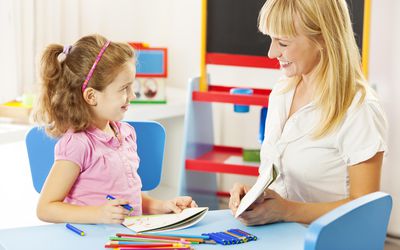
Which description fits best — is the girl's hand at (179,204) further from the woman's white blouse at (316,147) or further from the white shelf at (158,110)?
the white shelf at (158,110)

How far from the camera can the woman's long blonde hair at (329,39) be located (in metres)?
1.83

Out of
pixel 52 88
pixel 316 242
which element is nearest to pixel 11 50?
pixel 52 88

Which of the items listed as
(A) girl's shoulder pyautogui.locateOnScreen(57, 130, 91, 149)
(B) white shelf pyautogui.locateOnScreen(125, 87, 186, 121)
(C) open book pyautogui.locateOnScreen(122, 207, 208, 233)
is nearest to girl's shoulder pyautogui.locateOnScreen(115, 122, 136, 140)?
(A) girl's shoulder pyautogui.locateOnScreen(57, 130, 91, 149)

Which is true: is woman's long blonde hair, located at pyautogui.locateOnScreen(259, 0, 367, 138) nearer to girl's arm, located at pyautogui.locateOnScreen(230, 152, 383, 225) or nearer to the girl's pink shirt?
girl's arm, located at pyautogui.locateOnScreen(230, 152, 383, 225)

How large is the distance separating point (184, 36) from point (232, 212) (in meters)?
2.17

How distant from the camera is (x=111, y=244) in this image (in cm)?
148

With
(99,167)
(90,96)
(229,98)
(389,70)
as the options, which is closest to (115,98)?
(90,96)

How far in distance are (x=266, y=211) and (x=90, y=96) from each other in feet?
1.68

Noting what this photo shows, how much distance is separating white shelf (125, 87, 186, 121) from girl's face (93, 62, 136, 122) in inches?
48.5

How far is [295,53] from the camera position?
1896 mm

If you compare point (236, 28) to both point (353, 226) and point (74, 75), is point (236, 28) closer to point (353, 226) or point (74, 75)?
point (74, 75)

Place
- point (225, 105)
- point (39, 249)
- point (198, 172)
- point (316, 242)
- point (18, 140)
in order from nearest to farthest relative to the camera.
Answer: point (316, 242) → point (39, 249) → point (18, 140) → point (198, 172) → point (225, 105)

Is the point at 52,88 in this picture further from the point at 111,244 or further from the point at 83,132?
the point at 111,244

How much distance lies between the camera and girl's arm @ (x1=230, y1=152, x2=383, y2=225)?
5.50 ft
